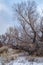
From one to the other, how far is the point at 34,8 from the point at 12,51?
3.28ft

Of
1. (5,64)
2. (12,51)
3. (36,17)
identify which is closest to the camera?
(5,64)

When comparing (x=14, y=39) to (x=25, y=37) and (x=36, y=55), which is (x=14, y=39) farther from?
(x=36, y=55)

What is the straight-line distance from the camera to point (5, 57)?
397 centimetres

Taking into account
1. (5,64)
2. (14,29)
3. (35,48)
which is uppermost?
(14,29)

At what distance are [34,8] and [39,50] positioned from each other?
39.1 inches

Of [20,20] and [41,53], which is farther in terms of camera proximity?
[20,20]

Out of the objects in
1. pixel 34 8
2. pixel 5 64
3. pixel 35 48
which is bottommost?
pixel 5 64

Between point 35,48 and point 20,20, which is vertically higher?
point 20,20

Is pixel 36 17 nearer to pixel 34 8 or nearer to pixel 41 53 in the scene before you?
pixel 34 8

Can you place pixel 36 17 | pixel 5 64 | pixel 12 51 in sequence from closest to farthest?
1. pixel 5 64
2. pixel 12 51
3. pixel 36 17

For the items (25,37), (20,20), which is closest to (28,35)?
(25,37)

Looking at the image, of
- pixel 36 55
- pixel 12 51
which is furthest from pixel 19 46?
pixel 36 55

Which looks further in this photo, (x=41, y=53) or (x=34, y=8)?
(x=34, y=8)

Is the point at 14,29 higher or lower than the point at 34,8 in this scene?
lower
